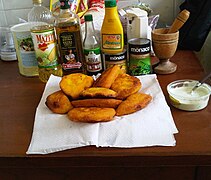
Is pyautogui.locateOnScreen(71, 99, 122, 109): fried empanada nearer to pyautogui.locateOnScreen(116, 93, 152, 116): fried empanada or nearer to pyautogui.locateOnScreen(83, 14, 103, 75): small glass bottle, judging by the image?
pyautogui.locateOnScreen(116, 93, 152, 116): fried empanada

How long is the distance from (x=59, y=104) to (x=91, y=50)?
0.20m

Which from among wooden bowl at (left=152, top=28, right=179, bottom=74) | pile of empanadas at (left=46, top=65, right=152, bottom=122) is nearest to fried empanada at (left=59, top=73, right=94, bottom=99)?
pile of empanadas at (left=46, top=65, right=152, bottom=122)

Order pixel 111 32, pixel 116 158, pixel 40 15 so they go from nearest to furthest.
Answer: pixel 116 158, pixel 111 32, pixel 40 15

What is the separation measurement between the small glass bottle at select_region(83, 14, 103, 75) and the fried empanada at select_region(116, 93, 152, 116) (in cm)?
18

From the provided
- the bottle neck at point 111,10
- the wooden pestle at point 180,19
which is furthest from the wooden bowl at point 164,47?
the bottle neck at point 111,10

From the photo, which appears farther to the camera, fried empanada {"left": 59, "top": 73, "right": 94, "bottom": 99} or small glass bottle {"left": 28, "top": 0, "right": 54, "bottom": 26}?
small glass bottle {"left": 28, "top": 0, "right": 54, "bottom": 26}

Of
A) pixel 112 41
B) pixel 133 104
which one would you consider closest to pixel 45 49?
pixel 112 41

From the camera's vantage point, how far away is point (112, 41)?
2.60 feet

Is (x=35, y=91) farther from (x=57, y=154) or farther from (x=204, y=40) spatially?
(x=204, y=40)

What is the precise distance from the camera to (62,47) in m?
0.81

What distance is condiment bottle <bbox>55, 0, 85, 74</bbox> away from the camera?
793mm

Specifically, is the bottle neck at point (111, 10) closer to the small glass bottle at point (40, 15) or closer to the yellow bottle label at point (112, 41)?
the yellow bottle label at point (112, 41)

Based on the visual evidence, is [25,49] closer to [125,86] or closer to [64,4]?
[64,4]

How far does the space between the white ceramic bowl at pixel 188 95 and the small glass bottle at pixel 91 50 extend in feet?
0.67
